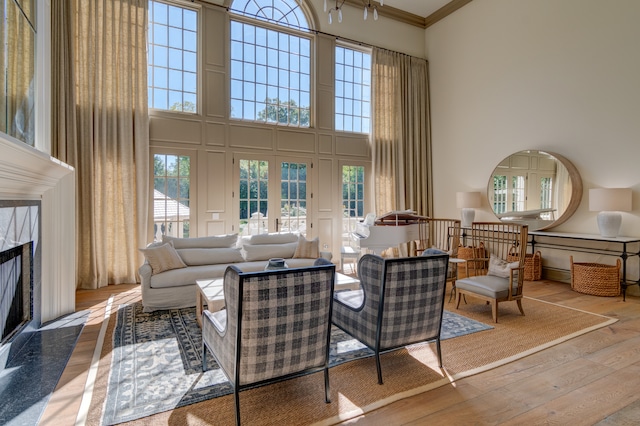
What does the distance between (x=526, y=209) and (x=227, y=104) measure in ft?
17.6

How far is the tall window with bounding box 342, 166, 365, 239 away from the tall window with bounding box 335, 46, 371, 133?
2.92 feet

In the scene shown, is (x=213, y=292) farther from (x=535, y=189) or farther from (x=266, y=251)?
(x=535, y=189)

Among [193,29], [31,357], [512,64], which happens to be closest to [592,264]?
[512,64]

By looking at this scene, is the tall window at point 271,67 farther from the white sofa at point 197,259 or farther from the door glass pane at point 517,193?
the door glass pane at point 517,193

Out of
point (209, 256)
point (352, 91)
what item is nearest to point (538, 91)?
point (352, 91)

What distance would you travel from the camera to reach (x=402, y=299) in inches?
98.2

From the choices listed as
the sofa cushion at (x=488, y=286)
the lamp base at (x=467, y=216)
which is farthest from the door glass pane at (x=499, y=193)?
the sofa cushion at (x=488, y=286)

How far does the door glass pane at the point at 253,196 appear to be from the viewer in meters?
6.35

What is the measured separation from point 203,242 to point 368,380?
10.2 ft

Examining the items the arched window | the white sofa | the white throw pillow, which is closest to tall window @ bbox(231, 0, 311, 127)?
the arched window

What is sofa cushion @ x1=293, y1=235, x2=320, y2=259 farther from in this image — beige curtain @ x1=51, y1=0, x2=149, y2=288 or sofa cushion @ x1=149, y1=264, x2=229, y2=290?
beige curtain @ x1=51, y1=0, x2=149, y2=288

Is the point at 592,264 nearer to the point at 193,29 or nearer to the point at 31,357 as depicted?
the point at 31,357

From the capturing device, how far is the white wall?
4.91 metres

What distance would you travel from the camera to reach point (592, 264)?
514 cm
